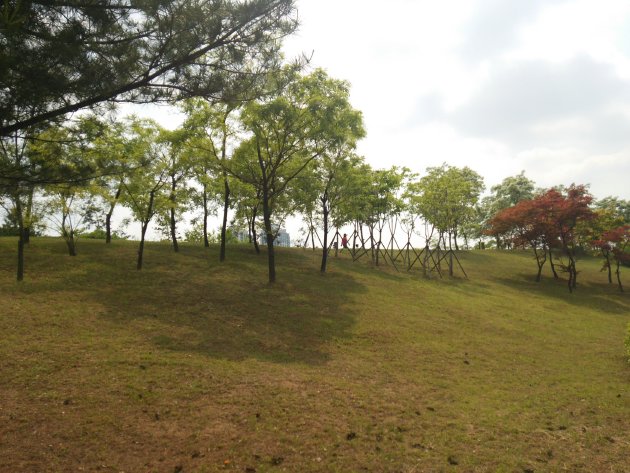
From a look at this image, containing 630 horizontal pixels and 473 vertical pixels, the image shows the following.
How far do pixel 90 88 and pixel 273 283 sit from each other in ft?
Answer: 51.1

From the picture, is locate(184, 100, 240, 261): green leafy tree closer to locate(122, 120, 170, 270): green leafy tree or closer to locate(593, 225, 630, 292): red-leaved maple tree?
locate(122, 120, 170, 270): green leafy tree

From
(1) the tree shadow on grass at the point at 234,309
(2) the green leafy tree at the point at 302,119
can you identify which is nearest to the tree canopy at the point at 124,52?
(1) the tree shadow on grass at the point at 234,309

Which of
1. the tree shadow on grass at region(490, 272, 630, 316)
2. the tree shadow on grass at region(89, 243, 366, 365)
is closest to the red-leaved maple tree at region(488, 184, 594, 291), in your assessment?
the tree shadow on grass at region(490, 272, 630, 316)

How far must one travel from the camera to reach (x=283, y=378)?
10.6 m

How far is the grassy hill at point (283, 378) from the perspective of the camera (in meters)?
7.04

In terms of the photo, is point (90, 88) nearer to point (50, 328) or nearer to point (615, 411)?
point (50, 328)

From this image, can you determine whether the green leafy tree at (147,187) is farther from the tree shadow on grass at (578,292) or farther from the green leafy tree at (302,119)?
the tree shadow on grass at (578,292)

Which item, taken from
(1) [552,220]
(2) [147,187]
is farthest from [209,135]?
(1) [552,220]

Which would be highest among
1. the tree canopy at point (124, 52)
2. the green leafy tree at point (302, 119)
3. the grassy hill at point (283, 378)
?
the green leafy tree at point (302, 119)

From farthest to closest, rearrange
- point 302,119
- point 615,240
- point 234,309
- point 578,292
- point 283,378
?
point 615,240 < point 578,292 < point 302,119 < point 234,309 < point 283,378

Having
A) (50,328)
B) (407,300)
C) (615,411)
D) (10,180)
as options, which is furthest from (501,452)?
(407,300)

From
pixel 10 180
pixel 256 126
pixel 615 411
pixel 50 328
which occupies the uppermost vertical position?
pixel 256 126

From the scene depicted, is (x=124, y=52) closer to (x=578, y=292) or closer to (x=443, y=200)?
(x=443, y=200)

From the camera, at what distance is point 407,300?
2230 cm
